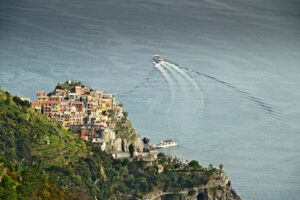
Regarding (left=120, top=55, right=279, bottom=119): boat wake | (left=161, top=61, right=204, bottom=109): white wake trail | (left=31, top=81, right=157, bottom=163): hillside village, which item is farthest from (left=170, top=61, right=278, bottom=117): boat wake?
(left=31, top=81, right=157, bottom=163): hillside village

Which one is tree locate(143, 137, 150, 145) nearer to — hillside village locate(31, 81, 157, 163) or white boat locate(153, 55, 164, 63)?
hillside village locate(31, 81, 157, 163)

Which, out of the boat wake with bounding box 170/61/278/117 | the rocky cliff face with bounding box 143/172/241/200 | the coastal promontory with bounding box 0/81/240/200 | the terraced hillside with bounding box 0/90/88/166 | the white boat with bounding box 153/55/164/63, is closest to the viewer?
the terraced hillside with bounding box 0/90/88/166

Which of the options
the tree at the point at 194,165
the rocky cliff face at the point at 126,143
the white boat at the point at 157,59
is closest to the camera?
the tree at the point at 194,165

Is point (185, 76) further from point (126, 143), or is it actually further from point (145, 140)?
point (126, 143)

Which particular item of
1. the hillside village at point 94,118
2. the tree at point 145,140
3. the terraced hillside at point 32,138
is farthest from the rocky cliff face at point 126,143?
the tree at point 145,140

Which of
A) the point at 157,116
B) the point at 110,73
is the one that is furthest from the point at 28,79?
the point at 157,116

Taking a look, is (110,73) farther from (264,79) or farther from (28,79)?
(264,79)

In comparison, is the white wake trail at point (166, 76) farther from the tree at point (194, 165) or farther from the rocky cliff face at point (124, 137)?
the tree at point (194, 165)
